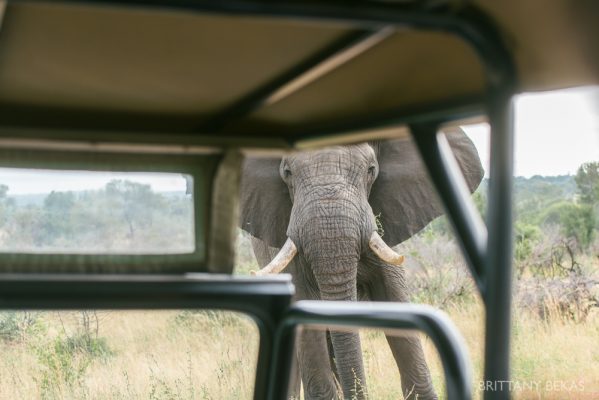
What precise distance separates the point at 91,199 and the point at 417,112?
45 cm

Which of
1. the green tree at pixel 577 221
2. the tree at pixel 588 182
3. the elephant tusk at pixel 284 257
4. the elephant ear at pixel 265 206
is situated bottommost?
the elephant tusk at pixel 284 257

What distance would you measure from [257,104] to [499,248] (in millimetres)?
433

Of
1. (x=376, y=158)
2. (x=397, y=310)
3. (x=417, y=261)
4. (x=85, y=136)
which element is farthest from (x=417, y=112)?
(x=417, y=261)

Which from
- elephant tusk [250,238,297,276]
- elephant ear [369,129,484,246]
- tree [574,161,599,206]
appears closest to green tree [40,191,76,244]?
elephant tusk [250,238,297,276]

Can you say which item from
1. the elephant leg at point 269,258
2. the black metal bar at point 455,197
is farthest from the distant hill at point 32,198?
the elephant leg at point 269,258

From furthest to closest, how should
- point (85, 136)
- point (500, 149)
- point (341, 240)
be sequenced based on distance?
point (341, 240) → point (85, 136) → point (500, 149)

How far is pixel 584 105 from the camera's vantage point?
2.98 feet

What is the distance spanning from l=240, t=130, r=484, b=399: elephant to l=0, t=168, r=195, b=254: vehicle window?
4.01m

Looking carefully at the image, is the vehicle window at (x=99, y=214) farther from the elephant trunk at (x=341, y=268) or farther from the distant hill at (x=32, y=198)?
the elephant trunk at (x=341, y=268)

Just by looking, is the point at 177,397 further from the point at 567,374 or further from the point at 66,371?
the point at 567,374

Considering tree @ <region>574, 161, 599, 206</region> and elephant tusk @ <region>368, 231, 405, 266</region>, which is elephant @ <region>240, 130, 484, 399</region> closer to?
elephant tusk @ <region>368, 231, 405, 266</region>

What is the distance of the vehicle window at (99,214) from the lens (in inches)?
51.9

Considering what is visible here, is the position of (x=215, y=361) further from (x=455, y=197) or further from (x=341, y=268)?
(x=455, y=197)

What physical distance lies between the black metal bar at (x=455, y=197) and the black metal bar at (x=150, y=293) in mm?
272
